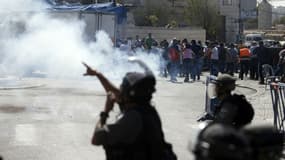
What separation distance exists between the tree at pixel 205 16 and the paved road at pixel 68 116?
45.8 meters

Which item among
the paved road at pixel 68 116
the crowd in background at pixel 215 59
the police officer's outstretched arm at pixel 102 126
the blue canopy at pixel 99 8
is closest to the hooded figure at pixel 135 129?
the police officer's outstretched arm at pixel 102 126

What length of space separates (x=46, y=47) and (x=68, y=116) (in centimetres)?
1254

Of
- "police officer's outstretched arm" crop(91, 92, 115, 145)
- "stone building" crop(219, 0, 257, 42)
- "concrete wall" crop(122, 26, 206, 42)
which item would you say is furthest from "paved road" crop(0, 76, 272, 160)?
"stone building" crop(219, 0, 257, 42)

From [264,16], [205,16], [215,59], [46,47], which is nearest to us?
[46,47]

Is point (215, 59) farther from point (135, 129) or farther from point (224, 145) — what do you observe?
point (224, 145)

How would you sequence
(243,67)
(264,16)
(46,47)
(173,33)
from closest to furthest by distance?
(46,47)
(243,67)
(173,33)
(264,16)

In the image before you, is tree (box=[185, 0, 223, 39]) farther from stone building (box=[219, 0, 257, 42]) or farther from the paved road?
the paved road

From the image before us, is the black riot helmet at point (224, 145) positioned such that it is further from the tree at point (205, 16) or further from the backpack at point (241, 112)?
the tree at point (205, 16)

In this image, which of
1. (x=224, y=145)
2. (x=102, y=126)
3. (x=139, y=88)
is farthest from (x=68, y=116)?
(x=224, y=145)

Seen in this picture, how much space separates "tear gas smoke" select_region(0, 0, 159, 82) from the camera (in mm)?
25172

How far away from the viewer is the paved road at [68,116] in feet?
30.6

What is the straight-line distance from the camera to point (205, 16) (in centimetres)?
6862

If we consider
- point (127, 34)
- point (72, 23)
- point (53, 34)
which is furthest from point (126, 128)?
point (127, 34)

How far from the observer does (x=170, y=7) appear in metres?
74.6
